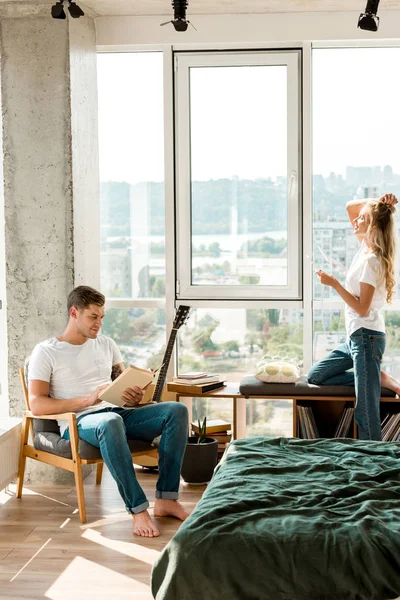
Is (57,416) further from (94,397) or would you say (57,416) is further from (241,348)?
(241,348)

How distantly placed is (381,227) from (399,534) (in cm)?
247

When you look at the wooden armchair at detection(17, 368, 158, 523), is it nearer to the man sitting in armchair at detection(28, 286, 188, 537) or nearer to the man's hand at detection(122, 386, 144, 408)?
the man sitting in armchair at detection(28, 286, 188, 537)

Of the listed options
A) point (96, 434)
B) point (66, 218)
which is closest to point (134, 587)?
point (96, 434)

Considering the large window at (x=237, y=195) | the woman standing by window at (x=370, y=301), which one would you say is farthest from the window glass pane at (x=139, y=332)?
the woman standing by window at (x=370, y=301)

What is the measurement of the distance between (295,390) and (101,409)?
1.26 metres

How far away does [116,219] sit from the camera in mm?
5566

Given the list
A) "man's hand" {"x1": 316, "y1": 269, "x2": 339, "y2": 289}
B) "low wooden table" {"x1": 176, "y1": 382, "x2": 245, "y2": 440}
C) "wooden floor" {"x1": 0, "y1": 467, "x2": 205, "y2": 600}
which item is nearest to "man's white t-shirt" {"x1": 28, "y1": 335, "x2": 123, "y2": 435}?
"wooden floor" {"x1": 0, "y1": 467, "x2": 205, "y2": 600}

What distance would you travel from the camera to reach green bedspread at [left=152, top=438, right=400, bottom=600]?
2359 mm

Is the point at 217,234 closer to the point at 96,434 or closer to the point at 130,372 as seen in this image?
the point at 130,372

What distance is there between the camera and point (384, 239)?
181 inches

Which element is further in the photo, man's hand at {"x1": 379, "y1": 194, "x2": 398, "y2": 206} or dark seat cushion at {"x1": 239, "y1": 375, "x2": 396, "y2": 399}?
Result: dark seat cushion at {"x1": 239, "y1": 375, "x2": 396, "y2": 399}

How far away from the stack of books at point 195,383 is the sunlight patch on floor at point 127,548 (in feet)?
4.09

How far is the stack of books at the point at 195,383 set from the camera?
16.4 ft

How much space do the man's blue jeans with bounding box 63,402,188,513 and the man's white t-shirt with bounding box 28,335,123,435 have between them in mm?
162
